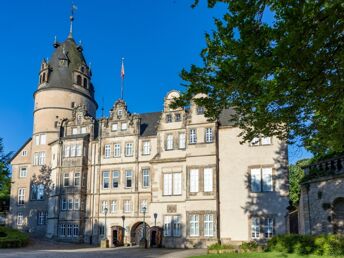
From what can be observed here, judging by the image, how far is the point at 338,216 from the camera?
2416 cm

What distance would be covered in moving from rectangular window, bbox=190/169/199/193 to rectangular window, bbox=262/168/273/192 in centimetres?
585

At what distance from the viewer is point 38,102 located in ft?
163

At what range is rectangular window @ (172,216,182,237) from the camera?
120 ft

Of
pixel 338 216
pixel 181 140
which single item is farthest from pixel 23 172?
pixel 338 216

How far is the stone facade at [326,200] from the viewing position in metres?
23.8

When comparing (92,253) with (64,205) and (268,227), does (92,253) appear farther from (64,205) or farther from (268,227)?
(64,205)

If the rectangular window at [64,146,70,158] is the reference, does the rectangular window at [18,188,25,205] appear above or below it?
below

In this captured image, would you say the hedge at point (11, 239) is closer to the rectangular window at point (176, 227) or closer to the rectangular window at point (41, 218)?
the rectangular window at point (41, 218)

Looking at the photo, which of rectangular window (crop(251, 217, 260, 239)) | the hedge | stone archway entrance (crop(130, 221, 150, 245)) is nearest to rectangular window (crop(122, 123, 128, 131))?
stone archway entrance (crop(130, 221, 150, 245))

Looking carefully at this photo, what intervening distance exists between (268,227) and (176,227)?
830 cm

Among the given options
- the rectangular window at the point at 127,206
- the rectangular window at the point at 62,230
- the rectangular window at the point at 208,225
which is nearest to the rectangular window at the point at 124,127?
the rectangular window at the point at 127,206

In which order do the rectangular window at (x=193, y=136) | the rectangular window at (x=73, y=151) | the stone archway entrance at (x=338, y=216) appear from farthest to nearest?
the rectangular window at (x=73, y=151), the rectangular window at (x=193, y=136), the stone archway entrance at (x=338, y=216)

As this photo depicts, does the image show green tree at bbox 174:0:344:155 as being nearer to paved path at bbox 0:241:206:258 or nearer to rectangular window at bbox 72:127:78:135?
paved path at bbox 0:241:206:258

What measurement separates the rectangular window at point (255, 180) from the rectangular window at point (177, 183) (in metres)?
6.76
